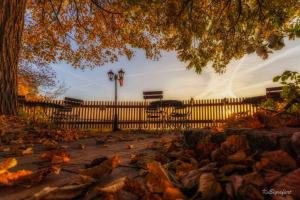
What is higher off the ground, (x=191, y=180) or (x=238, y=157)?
(x=238, y=157)

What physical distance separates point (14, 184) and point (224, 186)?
142cm

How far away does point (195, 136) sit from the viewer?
271 centimetres

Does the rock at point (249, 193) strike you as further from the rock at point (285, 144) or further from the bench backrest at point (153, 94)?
the bench backrest at point (153, 94)

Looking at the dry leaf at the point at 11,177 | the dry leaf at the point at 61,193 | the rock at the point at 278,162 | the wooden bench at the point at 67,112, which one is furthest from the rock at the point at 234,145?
the wooden bench at the point at 67,112

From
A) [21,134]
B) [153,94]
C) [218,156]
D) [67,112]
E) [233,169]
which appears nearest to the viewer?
[233,169]

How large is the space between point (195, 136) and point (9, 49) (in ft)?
19.6

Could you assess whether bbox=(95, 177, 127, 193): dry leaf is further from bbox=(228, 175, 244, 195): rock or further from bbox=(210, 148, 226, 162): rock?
bbox=(210, 148, 226, 162): rock

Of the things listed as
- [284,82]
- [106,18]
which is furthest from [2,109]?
[106,18]

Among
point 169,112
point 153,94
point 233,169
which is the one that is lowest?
point 233,169

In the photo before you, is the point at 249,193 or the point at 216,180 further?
the point at 216,180

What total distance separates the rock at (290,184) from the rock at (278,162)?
164 mm

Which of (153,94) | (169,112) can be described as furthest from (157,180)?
(169,112)

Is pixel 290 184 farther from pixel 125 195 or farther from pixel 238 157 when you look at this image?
pixel 125 195

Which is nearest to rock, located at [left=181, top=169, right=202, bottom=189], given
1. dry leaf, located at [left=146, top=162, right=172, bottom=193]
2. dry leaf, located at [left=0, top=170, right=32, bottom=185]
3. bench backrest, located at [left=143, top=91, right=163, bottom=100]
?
dry leaf, located at [left=146, top=162, right=172, bottom=193]
